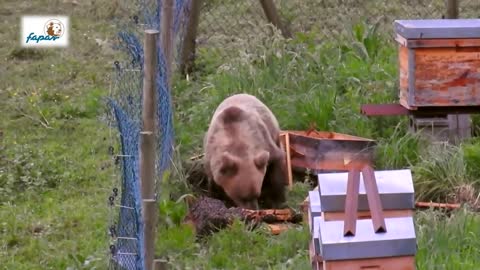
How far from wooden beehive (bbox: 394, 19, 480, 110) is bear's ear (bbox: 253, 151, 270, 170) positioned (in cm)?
115

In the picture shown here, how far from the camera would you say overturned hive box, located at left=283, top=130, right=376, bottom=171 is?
771cm

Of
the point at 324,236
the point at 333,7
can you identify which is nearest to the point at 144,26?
the point at 324,236

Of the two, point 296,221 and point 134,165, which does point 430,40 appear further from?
point 134,165

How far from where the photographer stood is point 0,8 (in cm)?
1433

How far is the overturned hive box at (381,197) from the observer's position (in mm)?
4781

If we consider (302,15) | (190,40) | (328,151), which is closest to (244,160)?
(328,151)

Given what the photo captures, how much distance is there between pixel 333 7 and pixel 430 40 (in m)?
5.05

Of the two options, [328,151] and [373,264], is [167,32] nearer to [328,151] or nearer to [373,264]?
[328,151]

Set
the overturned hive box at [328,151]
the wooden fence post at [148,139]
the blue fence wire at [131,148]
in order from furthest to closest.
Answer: the overturned hive box at [328,151], the blue fence wire at [131,148], the wooden fence post at [148,139]

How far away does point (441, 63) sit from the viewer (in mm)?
7668

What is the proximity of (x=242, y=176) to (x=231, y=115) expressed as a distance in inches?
20.2

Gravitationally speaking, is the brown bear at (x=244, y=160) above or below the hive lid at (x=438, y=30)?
below

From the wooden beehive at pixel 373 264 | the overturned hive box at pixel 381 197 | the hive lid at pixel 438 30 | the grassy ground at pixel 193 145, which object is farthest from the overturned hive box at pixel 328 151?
the wooden beehive at pixel 373 264

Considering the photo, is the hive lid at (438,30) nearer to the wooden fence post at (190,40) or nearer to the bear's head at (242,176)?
the bear's head at (242,176)
